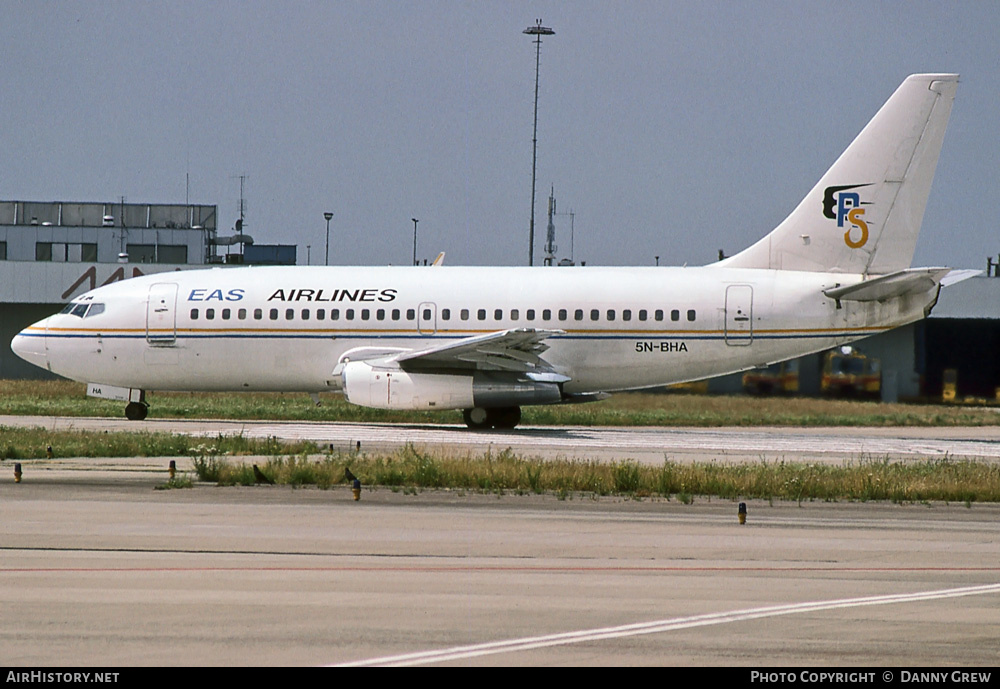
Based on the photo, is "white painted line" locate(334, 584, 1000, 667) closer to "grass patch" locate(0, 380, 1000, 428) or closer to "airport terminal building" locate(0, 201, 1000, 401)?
"grass patch" locate(0, 380, 1000, 428)

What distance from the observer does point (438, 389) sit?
30.8 metres

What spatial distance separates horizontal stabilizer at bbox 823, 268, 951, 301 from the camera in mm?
29656

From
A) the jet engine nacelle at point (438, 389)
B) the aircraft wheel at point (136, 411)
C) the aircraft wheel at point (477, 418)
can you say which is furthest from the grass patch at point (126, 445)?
the aircraft wheel at point (477, 418)

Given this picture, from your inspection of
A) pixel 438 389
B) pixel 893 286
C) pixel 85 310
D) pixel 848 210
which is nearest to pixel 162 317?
pixel 85 310

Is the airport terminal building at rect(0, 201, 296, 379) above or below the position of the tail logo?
above

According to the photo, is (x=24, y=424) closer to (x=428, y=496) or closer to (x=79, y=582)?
(x=428, y=496)

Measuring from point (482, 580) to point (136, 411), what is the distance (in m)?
25.0

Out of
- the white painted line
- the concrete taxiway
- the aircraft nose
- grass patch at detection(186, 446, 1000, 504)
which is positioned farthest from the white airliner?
the white painted line

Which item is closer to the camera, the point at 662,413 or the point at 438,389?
the point at 438,389

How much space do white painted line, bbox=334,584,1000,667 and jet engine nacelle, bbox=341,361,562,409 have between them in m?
19.7

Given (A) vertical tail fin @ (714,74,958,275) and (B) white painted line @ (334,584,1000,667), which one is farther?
(A) vertical tail fin @ (714,74,958,275)

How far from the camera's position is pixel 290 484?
19.0 m

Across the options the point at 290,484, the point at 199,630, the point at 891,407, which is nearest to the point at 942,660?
the point at 199,630

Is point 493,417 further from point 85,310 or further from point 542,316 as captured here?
point 85,310
